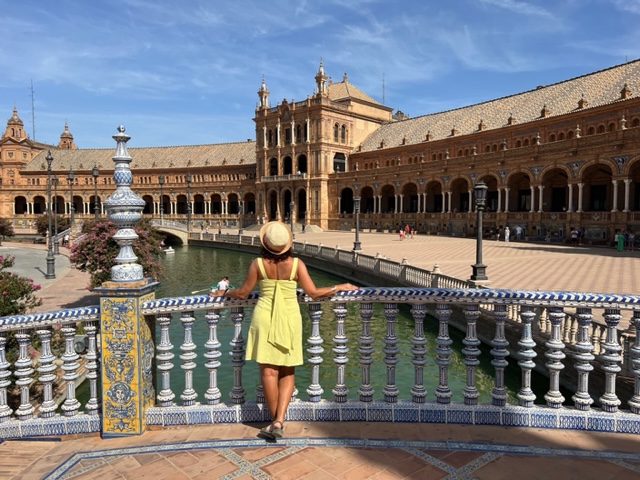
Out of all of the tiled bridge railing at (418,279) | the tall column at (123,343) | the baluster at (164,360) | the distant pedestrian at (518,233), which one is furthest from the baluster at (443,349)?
the distant pedestrian at (518,233)

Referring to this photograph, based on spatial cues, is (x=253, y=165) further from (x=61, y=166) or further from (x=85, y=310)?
(x=85, y=310)

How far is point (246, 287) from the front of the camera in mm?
3820

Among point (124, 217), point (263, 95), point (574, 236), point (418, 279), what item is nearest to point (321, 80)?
A: point (263, 95)

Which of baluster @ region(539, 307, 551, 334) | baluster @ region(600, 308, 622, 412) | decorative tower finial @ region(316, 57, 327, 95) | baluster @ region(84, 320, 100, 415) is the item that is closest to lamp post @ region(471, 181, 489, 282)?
baluster @ region(539, 307, 551, 334)

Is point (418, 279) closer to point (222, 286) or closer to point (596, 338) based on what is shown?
point (222, 286)

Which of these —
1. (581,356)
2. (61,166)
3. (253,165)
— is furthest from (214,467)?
(61,166)

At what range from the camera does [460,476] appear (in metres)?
3.34

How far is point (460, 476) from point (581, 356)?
1.58 metres

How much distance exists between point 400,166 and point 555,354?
158 feet

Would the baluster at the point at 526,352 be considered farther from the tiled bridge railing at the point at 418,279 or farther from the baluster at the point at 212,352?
the baluster at the point at 212,352

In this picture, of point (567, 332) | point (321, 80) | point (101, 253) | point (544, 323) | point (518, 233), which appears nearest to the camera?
point (567, 332)

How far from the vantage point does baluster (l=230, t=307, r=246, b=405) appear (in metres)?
4.09

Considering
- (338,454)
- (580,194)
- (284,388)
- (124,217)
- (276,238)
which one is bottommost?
(338,454)

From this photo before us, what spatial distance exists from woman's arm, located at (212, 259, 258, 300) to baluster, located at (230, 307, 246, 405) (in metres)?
0.18
